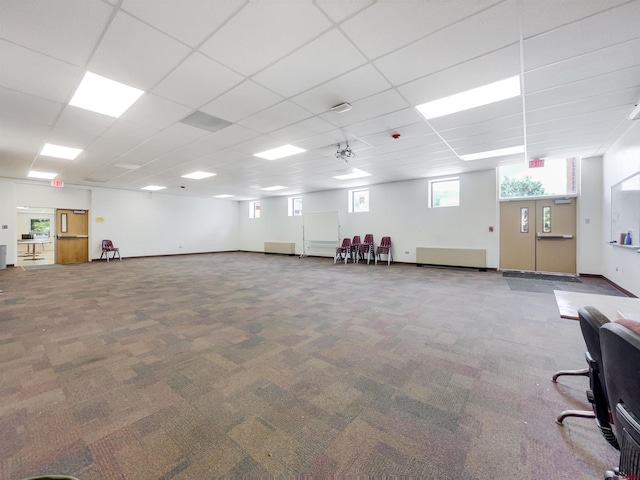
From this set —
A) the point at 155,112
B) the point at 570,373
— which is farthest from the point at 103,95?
the point at 570,373

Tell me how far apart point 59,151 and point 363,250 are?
28.4 feet

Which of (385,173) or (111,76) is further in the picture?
(385,173)

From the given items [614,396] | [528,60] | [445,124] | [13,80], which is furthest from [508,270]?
[13,80]

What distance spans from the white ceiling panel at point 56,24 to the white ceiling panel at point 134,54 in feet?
0.31

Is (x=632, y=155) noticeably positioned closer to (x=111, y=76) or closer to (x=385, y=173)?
(x=385, y=173)

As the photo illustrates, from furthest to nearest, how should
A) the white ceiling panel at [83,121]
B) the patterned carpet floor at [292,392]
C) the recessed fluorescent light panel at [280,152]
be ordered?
the recessed fluorescent light panel at [280,152] < the white ceiling panel at [83,121] < the patterned carpet floor at [292,392]

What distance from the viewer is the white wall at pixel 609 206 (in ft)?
13.8

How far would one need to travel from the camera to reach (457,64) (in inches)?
109

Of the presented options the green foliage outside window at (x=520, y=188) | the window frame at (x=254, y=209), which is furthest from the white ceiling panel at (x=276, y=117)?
the window frame at (x=254, y=209)

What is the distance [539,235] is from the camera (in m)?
6.97

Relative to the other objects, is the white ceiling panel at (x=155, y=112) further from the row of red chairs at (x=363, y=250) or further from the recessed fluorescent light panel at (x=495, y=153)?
the row of red chairs at (x=363, y=250)

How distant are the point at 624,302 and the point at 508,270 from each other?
637cm

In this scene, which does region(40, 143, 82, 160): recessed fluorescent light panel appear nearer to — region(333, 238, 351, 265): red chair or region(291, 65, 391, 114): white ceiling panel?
region(291, 65, 391, 114): white ceiling panel

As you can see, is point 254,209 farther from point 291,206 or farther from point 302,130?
point 302,130
